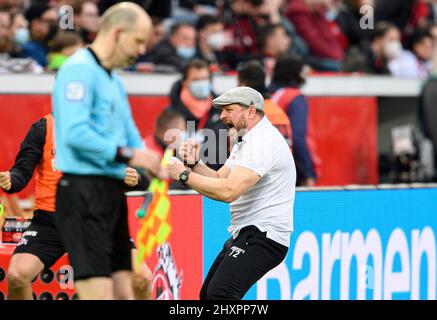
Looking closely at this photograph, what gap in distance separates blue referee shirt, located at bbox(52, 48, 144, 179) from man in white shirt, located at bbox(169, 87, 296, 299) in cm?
120

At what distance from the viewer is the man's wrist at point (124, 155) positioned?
23.3 feet

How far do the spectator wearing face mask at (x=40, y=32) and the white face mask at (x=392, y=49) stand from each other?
17.5ft

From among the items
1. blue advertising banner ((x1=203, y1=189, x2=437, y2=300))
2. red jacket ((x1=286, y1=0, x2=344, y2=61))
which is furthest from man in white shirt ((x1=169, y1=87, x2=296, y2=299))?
red jacket ((x1=286, y1=0, x2=344, y2=61))

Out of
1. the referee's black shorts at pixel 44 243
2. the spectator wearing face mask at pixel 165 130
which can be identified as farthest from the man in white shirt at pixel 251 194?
the spectator wearing face mask at pixel 165 130

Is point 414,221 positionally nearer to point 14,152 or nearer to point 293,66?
point 293,66

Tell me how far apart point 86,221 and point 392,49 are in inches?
433

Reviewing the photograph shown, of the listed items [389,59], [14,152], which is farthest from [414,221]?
[389,59]

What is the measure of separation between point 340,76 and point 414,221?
4.67m

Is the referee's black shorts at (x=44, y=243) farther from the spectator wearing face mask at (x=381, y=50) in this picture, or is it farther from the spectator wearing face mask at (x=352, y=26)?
the spectator wearing face mask at (x=352, y=26)

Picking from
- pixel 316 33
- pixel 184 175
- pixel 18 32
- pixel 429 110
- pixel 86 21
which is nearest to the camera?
pixel 184 175

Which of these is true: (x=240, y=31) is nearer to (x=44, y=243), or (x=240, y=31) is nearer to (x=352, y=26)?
(x=352, y=26)

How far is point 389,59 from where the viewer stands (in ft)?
57.9

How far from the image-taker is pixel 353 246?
10945mm

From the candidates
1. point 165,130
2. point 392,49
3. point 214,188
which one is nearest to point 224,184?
point 214,188
